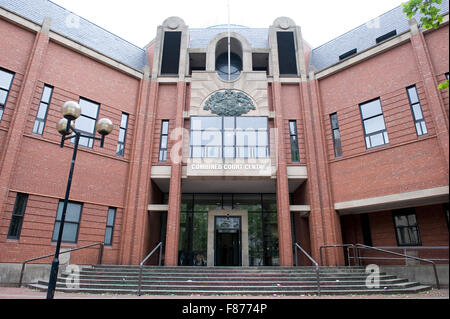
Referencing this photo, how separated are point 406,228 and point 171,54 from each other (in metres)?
15.6

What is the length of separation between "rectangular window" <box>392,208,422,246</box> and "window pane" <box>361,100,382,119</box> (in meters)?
4.90

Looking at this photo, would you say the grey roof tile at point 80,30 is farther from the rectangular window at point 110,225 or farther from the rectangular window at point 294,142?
the rectangular window at point 294,142

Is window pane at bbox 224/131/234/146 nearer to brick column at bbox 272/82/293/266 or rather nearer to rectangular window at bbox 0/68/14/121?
brick column at bbox 272/82/293/266

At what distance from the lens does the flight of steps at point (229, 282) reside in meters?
8.93

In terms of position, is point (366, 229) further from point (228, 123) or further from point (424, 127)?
point (228, 123)

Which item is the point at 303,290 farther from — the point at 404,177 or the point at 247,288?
the point at 404,177

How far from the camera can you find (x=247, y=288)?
923cm

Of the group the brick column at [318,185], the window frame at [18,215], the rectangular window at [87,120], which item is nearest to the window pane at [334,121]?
the brick column at [318,185]

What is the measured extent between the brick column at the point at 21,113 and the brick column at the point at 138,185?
469 cm

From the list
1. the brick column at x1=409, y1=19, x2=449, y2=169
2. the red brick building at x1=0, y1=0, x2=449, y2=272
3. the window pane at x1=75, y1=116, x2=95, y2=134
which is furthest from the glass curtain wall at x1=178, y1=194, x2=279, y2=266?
the brick column at x1=409, y1=19, x2=449, y2=169

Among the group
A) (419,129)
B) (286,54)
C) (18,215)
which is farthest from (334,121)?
(18,215)

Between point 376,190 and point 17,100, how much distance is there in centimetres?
1592

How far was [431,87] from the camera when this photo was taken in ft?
37.5
